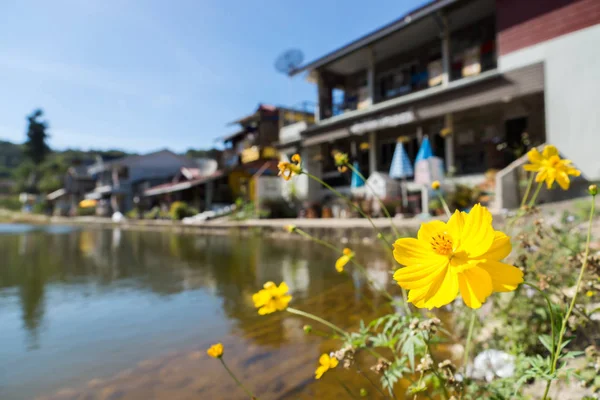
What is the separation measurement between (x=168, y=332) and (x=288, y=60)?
→ 43.0ft

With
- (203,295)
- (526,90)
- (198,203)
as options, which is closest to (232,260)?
(203,295)

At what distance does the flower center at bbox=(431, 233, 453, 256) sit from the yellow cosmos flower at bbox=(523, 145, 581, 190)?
2.17 ft

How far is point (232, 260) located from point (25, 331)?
10.4ft

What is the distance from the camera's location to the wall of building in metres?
6.84

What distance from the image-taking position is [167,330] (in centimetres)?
238

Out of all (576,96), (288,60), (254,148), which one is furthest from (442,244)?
(254,148)

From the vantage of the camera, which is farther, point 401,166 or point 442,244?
point 401,166

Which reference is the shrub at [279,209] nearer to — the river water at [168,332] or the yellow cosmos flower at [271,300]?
the river water at [168,332]

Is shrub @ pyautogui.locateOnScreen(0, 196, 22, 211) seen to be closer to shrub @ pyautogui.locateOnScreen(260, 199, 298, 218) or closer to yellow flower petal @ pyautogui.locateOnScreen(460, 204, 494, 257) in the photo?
shrub @ pyautogui.locateOnScreen(260, 199, 298, 218)

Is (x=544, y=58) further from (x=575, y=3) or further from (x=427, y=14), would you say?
(x=427, y=14)

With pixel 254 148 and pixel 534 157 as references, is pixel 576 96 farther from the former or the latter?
pixel 254 148

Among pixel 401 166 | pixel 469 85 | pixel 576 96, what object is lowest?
pixel 401 166

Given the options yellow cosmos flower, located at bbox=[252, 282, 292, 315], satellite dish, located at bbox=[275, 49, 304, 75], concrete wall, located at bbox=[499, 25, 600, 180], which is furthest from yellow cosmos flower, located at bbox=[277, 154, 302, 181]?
satellite dish, located at bbox=[275, 49, 304, 75]

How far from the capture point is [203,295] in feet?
10.9
